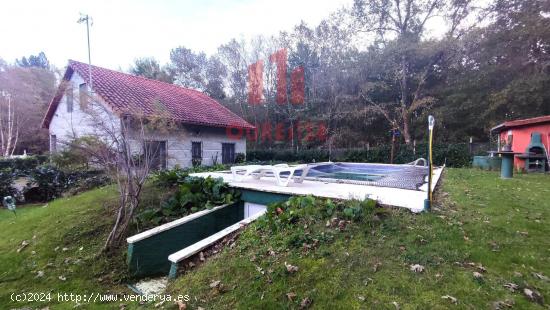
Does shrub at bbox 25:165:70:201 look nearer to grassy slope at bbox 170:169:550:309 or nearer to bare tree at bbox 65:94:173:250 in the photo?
bare tree at bbox 65:94:173:250

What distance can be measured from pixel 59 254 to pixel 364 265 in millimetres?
4733

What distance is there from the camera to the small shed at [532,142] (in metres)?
10.1

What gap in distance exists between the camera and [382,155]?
15898 millimetres

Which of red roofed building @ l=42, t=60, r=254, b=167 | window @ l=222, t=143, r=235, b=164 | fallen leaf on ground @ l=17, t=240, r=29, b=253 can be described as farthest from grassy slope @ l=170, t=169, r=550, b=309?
window @ l=222, t=143, r=235, b=164

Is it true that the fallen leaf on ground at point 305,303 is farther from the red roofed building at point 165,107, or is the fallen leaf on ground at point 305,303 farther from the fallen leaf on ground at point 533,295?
the red roofed building at point 165,107

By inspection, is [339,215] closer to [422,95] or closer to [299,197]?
[299,197]

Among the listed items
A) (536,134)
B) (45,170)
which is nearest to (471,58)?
(536,134)

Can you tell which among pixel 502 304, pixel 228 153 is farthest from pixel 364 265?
pixel 228 153

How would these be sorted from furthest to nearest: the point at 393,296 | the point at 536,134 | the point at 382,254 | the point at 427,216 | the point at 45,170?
the point at 536,134 → the point at 45,170 → the point at 427,216 → the point at 382,254 → the point at 393,296

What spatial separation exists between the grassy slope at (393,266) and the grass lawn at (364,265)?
1cm

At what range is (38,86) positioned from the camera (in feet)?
78.5

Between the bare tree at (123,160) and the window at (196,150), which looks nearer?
the bare tree at (123,160)

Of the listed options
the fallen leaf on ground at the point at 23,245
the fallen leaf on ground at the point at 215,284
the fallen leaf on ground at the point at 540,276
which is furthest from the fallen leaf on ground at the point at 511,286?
the fallen leaf on ground at the point at 23,245

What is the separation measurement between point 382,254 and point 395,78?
18.8 meters
